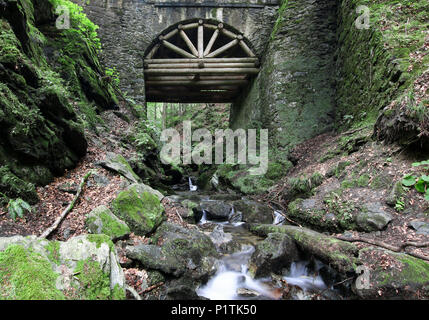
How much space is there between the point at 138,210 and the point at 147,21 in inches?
370

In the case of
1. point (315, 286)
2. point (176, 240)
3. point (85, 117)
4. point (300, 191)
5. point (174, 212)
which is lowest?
point (315, 286)

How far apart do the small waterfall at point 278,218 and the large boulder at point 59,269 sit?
13.0 ft

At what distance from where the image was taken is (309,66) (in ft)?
28.5

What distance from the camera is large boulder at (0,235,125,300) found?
180 cm

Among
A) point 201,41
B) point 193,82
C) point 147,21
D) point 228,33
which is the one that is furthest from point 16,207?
point 228,33

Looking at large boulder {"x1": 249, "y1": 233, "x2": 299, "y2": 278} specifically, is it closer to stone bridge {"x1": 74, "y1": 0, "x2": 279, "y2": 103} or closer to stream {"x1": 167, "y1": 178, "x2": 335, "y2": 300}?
stream {"x1": 167, "y1": 178, "x2": 335, "y2": 300}

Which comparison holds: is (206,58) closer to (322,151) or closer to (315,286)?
(322,151)

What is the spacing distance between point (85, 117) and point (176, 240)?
Answer: 435 cm

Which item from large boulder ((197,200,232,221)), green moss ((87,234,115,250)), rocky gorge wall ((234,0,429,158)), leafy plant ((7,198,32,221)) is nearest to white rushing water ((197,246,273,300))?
green moss ((87,234,115,250))

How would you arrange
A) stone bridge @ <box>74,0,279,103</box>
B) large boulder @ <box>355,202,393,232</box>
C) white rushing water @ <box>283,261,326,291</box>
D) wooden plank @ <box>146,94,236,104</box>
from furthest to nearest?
wooden plank @ <box>146,94,236,104</box> → stone bridge @ <box>74,0,279,103</box> → large boulder @ <box>355,202,393,232</box> → white rushing water @ <box>283,261,326,291</box>

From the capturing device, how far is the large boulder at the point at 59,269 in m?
1.80

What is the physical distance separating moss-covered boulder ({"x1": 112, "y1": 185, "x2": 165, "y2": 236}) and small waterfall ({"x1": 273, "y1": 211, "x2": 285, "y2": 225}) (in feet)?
9.05

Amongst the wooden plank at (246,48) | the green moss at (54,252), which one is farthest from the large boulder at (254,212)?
the wooden plank at (246,48)
